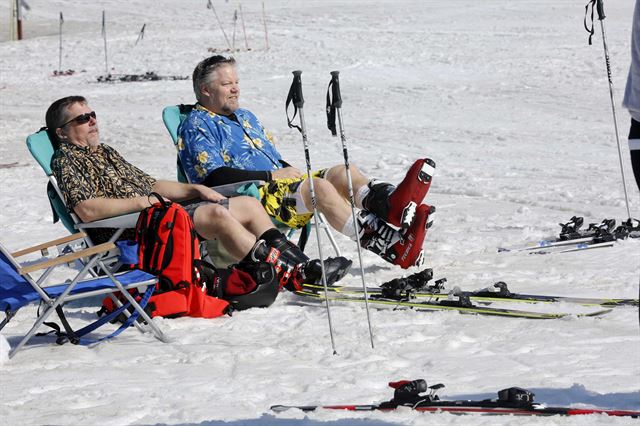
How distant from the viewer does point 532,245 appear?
682cm

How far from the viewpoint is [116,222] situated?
5.39 metres

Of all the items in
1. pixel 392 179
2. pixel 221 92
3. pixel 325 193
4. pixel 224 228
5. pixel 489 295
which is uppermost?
pixel 221 92

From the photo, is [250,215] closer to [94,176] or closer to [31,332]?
[94,176]

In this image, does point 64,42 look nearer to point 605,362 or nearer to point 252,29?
point 252,29

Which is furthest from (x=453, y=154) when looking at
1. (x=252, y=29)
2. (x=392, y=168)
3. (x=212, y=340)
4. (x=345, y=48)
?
(x=252, y=29)

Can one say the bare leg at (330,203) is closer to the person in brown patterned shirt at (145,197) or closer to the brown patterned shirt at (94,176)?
the person in brown patterned shirt at (145,197)

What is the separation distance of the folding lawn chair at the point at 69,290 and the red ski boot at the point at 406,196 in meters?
1.58

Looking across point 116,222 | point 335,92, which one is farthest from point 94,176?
point 335,92

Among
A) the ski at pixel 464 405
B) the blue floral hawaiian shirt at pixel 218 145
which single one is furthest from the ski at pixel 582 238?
the ski at pixel 464 405

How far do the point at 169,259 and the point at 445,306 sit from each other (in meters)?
1.33

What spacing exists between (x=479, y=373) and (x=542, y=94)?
12.0m

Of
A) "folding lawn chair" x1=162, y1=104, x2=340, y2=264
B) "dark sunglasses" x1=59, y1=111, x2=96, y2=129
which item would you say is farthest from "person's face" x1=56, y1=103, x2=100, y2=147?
"folding lawn chair" x1=162, y1=104, x2=340, y2=264

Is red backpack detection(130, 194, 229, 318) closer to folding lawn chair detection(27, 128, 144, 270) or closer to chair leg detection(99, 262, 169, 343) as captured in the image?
folding lawn chair detection(27, 128, 144, 270)

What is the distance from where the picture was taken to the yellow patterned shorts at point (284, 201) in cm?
618
